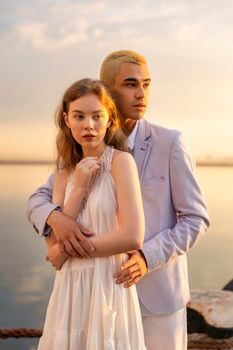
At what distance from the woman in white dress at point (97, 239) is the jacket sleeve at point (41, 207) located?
7 cm

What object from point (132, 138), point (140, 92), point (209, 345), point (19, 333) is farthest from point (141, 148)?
point (209, 345)

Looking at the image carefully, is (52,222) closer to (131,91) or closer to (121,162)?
(121,162)

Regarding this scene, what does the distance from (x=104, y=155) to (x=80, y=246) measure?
29 centimetres

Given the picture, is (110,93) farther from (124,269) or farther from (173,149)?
(124,269)

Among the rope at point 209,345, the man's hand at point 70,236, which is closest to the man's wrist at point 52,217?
the man's hand at point 70,236

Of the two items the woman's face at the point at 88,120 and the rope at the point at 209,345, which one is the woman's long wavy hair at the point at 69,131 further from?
the rope at the point at 209,345

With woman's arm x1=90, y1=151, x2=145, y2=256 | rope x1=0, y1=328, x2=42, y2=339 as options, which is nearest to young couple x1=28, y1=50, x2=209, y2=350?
woman's arm x1=90, y1=151, x2=145, y2=256

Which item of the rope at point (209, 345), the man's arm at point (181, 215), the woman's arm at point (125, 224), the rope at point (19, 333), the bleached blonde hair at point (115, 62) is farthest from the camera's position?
the rope at point (209, 345)

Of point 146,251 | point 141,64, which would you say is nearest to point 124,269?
point 146,251

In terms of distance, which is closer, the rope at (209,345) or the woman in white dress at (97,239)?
the woman in white dress at (97,239)

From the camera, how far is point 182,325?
2.11 metres

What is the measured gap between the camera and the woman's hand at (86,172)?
1.79 metres

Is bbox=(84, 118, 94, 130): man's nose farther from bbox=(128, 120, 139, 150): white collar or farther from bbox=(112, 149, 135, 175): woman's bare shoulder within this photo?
bbox=(128, 120, 139, 150): white collar

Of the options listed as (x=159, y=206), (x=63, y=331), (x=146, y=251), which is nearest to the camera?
(x=63, y=331)
